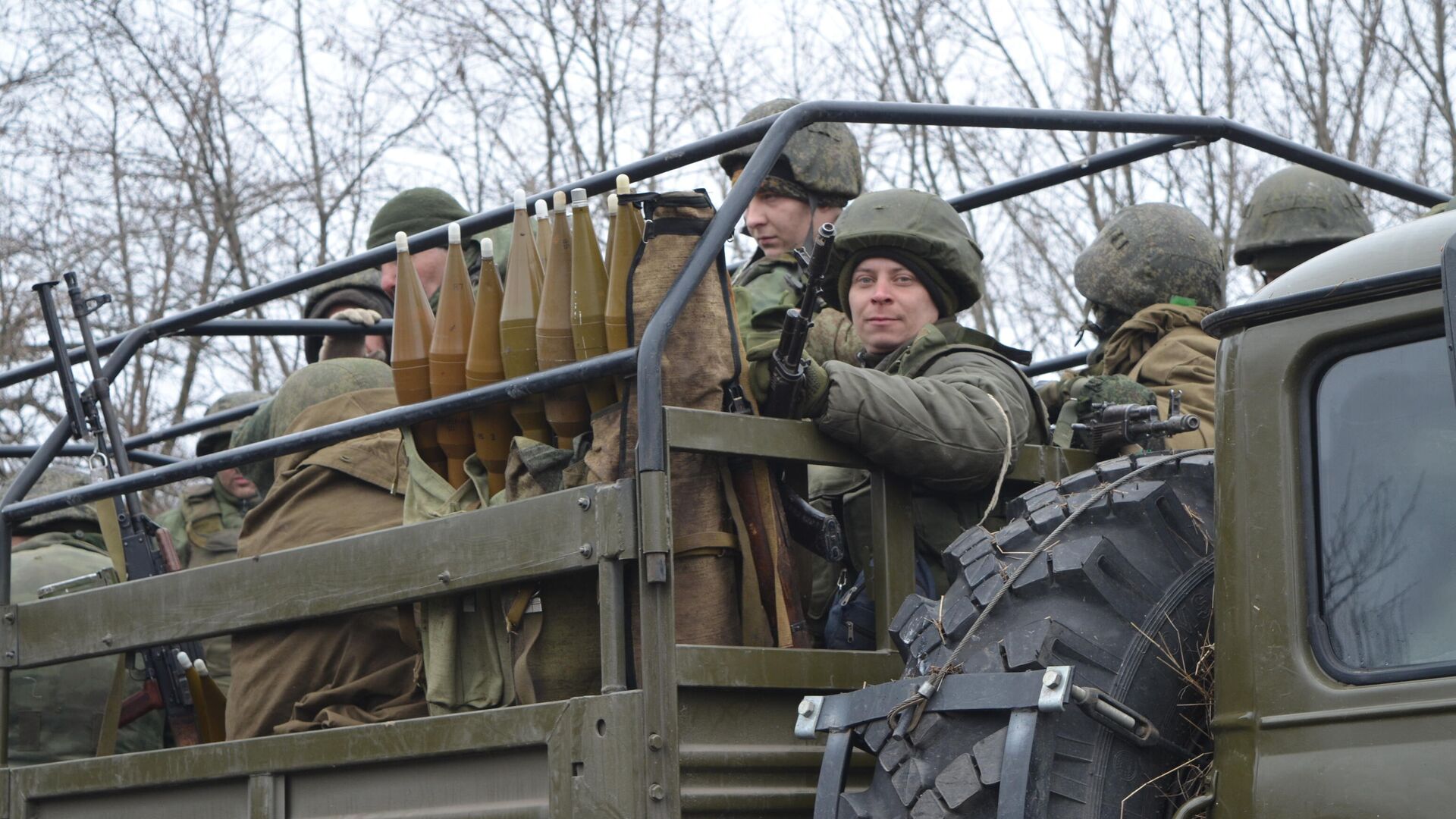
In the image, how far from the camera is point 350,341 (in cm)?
670

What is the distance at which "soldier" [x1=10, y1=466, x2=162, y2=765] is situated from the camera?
18.5ft

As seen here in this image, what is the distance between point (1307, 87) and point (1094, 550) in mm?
14663

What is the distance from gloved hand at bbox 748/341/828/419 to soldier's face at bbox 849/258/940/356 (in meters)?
0.87

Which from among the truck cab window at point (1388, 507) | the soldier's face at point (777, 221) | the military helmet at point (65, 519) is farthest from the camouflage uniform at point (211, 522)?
the truck cab window at point (1388, 507)

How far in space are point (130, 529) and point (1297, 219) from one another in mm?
3714

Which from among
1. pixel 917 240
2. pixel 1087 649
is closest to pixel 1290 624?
pixel 1087 649

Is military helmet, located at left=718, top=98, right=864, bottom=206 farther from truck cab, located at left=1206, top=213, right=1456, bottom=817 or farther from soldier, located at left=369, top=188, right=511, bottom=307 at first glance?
truck cab, located at left=1206, top=213, right=1456, bottom=817

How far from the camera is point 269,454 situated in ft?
13.4

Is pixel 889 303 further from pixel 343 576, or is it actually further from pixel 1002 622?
pixel 1002 622

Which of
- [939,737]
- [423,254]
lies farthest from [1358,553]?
[423,254]

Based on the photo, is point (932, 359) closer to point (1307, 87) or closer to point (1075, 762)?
point (1075, 762)

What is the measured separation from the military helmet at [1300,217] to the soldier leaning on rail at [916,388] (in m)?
1.45

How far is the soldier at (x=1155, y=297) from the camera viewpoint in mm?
4996

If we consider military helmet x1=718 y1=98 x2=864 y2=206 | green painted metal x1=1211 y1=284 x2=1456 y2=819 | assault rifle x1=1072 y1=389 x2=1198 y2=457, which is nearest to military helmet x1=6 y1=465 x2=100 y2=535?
military helmet x1=718 y1=98 x2=864 y2=206
